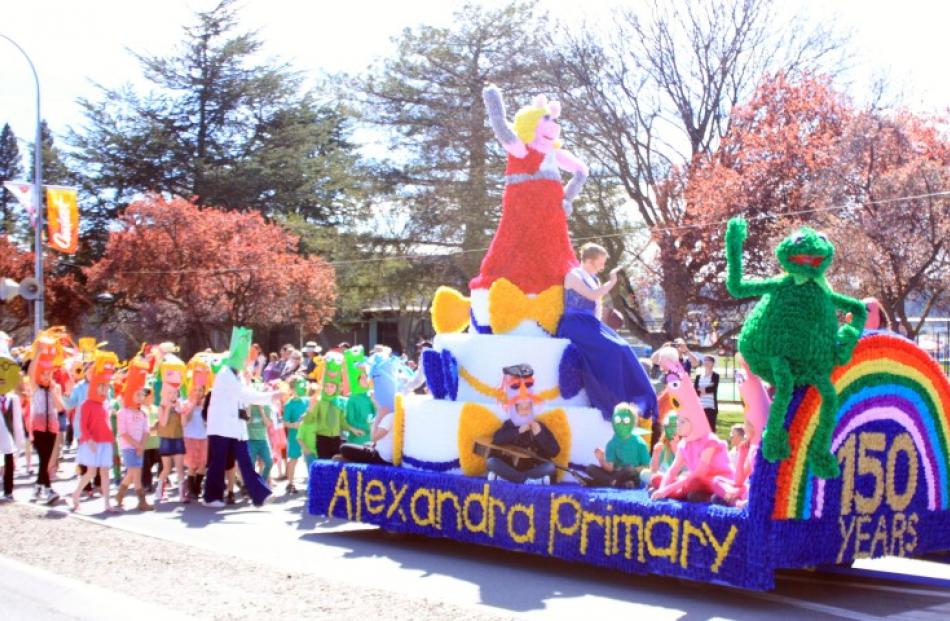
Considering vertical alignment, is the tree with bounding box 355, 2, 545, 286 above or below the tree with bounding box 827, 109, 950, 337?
above

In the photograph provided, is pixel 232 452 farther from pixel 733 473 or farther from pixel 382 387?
pixel 733 473

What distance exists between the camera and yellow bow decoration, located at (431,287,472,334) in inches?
396

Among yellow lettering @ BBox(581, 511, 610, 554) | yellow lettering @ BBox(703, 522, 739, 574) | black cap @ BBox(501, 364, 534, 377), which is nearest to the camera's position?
yellow lettering @ BBox(703, 522, 739, 574)

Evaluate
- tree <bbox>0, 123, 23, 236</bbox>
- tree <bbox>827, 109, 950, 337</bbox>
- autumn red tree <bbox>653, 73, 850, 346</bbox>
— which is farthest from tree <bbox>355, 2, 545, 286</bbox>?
tree <bbox>0, 123, 23, 236</bbox>

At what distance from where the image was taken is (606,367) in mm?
8570

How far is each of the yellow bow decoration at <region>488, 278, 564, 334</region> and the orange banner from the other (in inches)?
731

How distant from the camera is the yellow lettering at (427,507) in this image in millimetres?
8609

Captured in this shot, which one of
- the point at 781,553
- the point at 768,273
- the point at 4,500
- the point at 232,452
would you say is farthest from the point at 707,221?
the point at 781,553

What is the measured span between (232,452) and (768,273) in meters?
12.1

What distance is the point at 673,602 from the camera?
689 centimetres

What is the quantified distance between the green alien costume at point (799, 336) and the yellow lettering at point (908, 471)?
2.17ft

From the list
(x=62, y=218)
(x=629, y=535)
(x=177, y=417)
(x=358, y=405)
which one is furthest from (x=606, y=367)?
(x=62, y=218)

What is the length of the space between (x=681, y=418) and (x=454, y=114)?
24823mm

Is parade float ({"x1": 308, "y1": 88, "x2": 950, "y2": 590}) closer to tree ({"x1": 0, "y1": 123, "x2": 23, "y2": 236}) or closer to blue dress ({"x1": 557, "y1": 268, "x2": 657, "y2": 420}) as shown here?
blue dress ({"x1": 557, "y1": 268, "x2": 657, "y2": 420})
